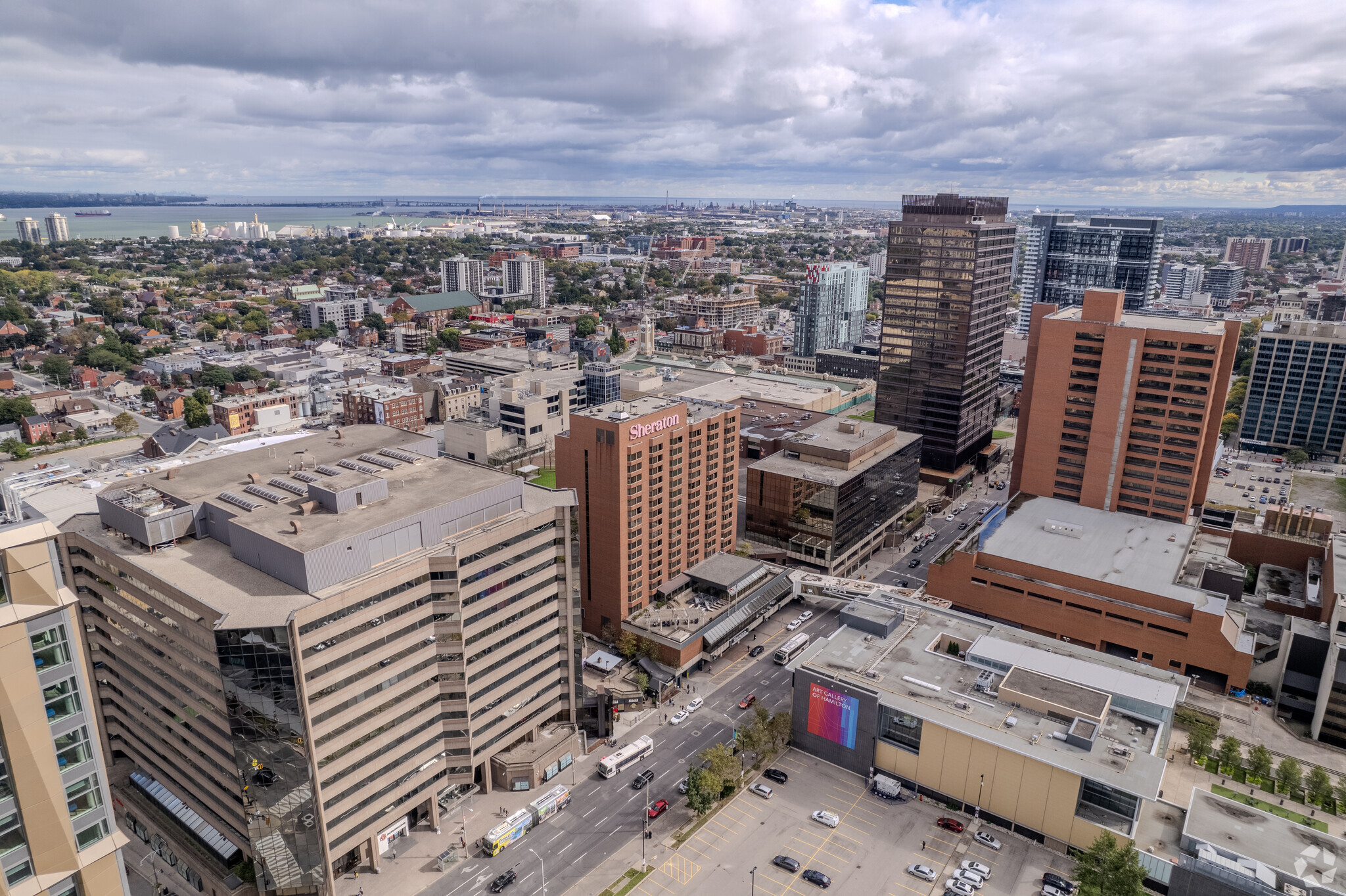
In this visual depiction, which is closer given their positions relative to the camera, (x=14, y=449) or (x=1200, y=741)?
(x=1200, y=741)

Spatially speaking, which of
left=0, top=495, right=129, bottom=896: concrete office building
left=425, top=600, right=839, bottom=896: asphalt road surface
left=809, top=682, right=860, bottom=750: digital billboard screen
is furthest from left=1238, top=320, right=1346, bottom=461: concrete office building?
left=0, top=495, right=129, bottom=896: concrete office building

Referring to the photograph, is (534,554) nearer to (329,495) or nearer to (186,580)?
(329,495)

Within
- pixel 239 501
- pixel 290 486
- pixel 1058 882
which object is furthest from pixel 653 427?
pixel 1058 882

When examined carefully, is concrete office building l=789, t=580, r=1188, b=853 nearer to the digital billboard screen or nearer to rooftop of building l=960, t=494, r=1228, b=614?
the digital billboard screen

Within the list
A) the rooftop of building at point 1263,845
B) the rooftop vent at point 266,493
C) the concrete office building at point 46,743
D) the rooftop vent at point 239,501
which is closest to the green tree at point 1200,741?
the rooftop of building at point 1263,845

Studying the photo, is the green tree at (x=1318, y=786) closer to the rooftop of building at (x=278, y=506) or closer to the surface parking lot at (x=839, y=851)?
the surface parking lot at (x=839, y=851)

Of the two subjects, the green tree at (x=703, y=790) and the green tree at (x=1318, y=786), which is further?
the green tree at (x=1318, y=786)

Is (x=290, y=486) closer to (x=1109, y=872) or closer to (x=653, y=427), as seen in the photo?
(x=653, y=427)
